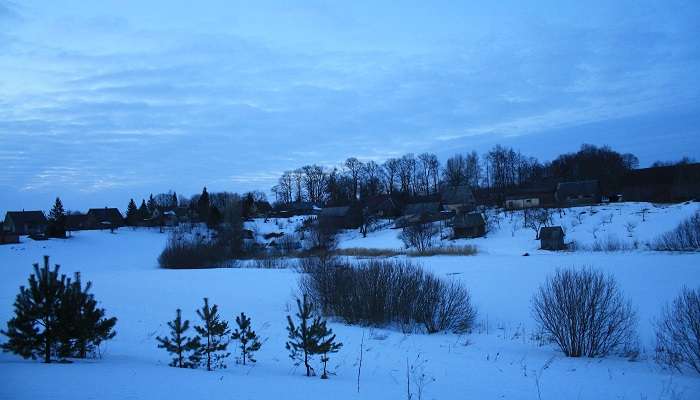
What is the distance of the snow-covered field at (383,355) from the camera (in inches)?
295

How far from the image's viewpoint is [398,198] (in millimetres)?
97562

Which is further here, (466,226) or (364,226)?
(364,226)

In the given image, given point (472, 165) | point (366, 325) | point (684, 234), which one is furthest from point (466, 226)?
point (472, 165)

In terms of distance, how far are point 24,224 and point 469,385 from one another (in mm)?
79971

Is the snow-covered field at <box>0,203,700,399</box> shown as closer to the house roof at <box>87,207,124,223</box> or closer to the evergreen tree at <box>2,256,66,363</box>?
the evergreen tree at <box>2,256,66,363</box>

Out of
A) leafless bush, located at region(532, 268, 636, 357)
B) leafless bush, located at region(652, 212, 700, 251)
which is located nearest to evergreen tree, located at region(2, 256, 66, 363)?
leafless bush, located at region(532, 268, 636, 357)

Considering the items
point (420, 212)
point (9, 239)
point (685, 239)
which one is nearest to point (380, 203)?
point (420, 212)

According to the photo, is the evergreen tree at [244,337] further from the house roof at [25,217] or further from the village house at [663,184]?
the house roof at [25,217]

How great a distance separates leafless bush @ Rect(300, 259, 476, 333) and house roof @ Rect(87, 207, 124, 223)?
74.9 metres

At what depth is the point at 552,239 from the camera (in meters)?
44.3

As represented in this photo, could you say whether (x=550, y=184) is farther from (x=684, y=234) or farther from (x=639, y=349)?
(x=639, y=349)

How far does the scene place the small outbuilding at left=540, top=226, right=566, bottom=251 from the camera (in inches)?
1727

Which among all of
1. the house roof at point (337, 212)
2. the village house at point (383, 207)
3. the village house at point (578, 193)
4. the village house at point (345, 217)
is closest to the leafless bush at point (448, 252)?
the village house at point (345, 217)

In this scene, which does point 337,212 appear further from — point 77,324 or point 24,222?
point 77,324
